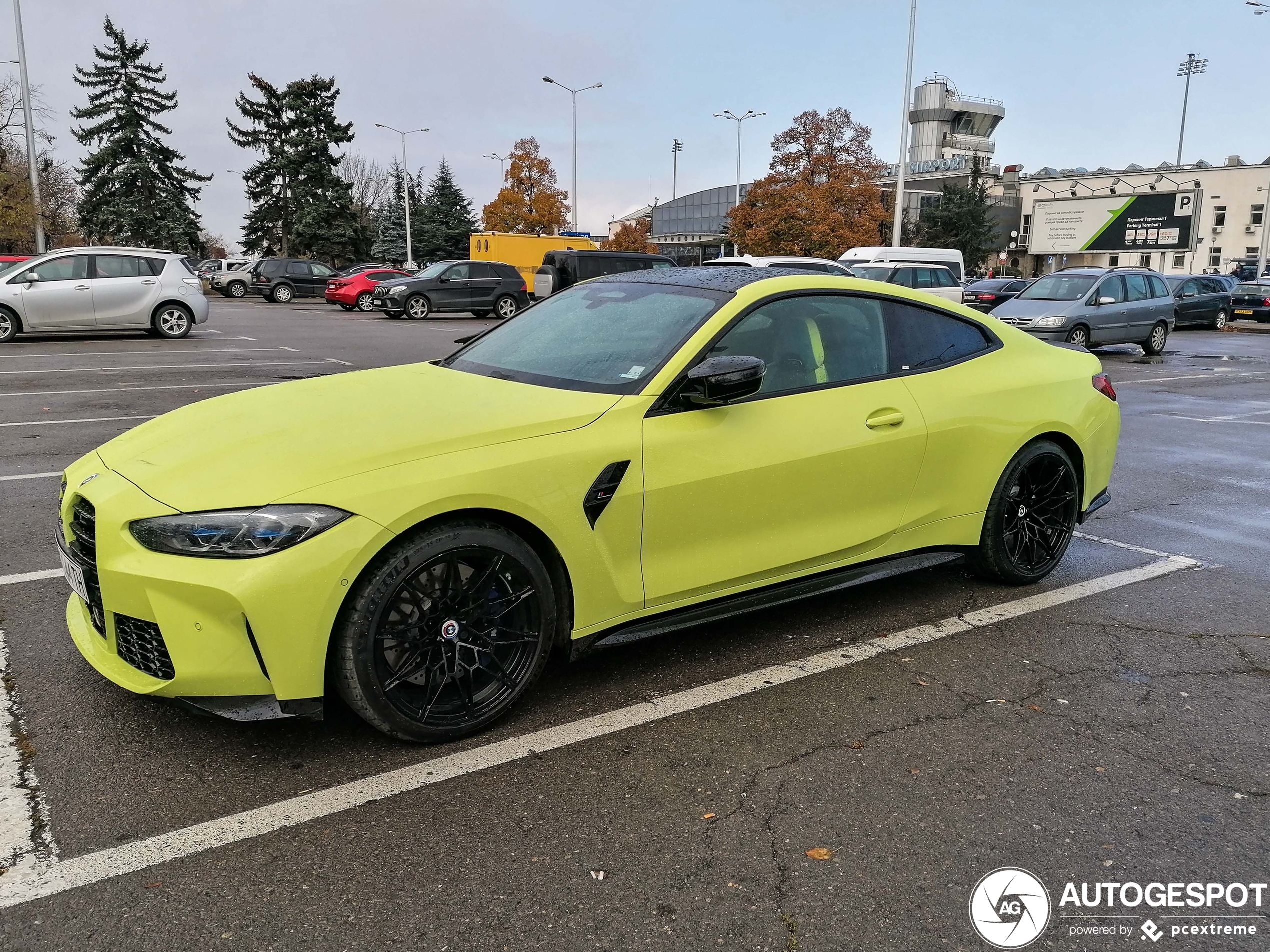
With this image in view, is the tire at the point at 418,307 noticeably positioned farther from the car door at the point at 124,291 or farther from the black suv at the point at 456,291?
the car door at the point at 124,291

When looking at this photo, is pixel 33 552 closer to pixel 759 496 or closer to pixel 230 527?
pixel 230 527

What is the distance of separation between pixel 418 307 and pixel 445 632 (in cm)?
2534

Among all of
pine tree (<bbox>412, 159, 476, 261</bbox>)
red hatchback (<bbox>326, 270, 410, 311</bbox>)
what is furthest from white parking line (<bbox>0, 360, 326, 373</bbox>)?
pine tree (<bbox>412, 159, 476, 261</bbox>)

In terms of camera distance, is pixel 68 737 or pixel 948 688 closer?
pixel 68 737

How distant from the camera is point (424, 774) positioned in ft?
9.78

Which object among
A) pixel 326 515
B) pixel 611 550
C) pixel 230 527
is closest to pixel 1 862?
pixel 230 527

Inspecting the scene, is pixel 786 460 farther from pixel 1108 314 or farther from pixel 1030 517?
pixel 1108 314

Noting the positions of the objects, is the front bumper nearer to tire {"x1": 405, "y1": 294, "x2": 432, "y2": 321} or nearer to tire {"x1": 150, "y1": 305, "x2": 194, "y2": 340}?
tire {"x1": 150, "y1": 305, "x2": 194, "y2": 340}

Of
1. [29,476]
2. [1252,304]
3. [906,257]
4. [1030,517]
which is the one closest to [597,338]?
[1030,517]

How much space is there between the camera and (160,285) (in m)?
18.2

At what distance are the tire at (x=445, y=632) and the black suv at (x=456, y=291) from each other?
24486 millimetres

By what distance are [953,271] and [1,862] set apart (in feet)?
79.6

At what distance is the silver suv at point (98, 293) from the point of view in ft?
56.0

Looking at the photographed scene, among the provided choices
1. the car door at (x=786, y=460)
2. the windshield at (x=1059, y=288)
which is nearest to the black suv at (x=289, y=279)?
the windshield at (x=1059, y=288)
